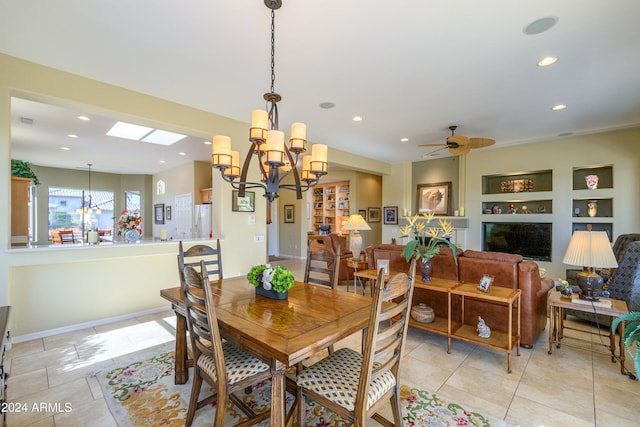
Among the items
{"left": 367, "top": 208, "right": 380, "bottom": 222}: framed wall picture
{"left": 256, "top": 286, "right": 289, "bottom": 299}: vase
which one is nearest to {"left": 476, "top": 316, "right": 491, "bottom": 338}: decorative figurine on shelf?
{"left": 256, "top": 286, "right": 289, "bottom": 299}: vase

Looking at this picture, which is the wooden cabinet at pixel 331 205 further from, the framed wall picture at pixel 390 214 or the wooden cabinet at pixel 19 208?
the wooden cabinet at pixel 19 208

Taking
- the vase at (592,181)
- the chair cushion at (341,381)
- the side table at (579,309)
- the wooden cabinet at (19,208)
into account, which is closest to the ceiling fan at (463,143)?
the side table at (579,309)

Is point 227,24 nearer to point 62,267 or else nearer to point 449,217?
point 62,267

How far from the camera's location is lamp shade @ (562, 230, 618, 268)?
2.54 metres

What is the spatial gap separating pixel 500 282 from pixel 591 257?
0.76 meters

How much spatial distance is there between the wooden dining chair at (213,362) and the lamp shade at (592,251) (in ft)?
9.44

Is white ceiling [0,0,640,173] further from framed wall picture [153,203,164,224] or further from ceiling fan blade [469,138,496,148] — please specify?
framed wall picture [153,203,164,224]

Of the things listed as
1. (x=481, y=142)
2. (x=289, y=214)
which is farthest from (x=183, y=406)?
(x=289, y=214)

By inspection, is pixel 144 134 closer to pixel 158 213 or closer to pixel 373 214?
pixel 158 213

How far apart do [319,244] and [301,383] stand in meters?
5.78

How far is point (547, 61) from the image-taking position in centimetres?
279

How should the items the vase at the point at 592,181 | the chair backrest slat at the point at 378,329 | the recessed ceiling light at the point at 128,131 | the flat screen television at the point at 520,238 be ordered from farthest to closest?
the flat screen television at the point at 520,238
the vase at the point at 592,181
the recessed ceiling light at the point at 128,131
the chair backrest slat at the point at 378,329

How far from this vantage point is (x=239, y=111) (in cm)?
405

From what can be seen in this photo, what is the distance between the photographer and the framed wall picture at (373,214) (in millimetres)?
9059
